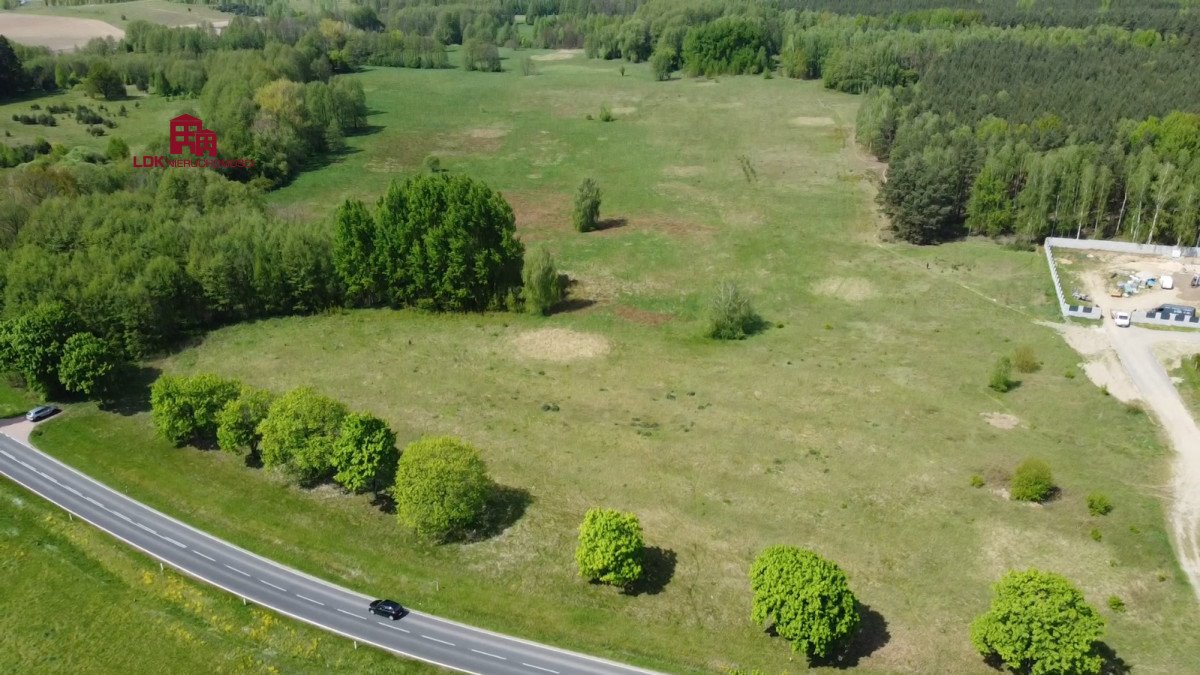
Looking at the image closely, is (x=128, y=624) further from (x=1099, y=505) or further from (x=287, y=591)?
(x=1099, y=505)

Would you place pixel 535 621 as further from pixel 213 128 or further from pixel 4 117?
pixel 4 117

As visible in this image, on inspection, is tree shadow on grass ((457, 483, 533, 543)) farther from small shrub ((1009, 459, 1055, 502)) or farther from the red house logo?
the red house logo

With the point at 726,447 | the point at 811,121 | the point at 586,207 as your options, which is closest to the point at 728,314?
the point at 726,447

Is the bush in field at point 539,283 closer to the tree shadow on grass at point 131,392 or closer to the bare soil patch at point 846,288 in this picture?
the bare soil patch at point 846,288

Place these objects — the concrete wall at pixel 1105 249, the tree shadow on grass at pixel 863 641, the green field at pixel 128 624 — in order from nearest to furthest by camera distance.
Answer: the tree shadow on grass at pixel 863 641
the green field at pixel 128 624
the concrete wall at pixel 1105 249

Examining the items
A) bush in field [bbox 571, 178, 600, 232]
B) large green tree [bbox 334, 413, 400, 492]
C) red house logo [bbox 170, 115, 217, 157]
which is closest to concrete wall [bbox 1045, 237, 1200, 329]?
bush in field [bbox 571, 178, 600, 232]

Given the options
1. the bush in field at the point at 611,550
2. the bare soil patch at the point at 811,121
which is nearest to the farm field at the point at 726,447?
the bush in field at the point at 611,550
